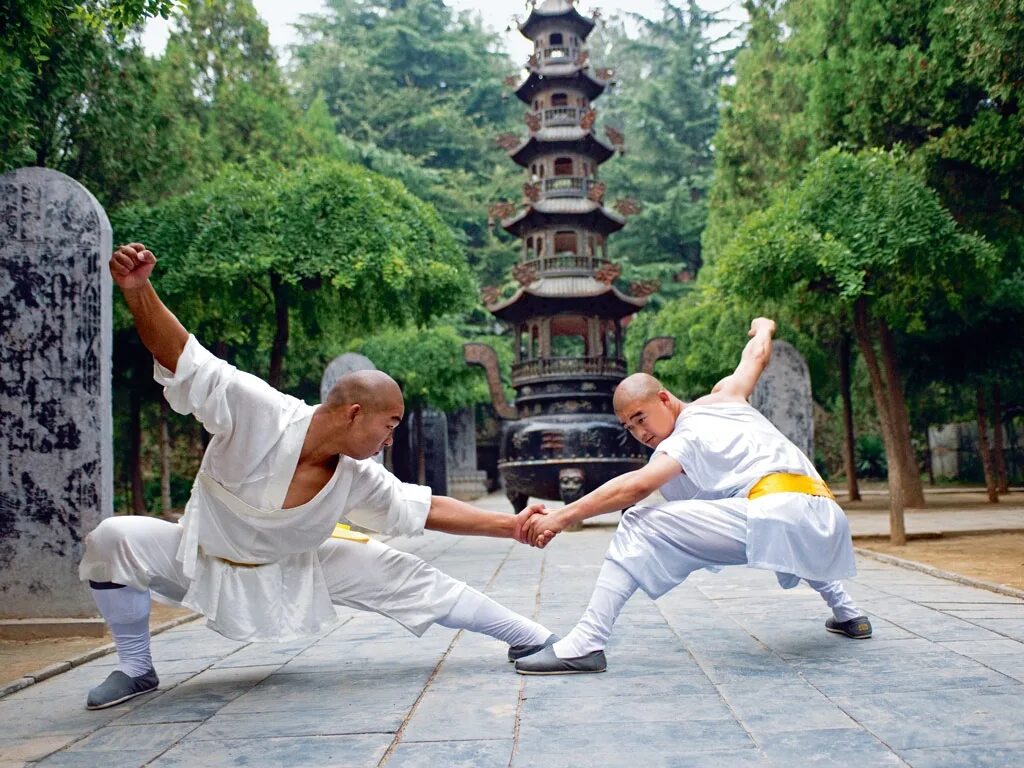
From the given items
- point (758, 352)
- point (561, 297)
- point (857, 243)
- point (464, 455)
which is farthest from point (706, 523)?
point (464, 455)

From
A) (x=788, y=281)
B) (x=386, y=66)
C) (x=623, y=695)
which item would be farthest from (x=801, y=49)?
(x=386, y=66)

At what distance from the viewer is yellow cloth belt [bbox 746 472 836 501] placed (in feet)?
13.3

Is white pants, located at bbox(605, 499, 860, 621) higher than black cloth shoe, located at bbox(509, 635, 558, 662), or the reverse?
white pants, located at bbox(605, 499, 860, 621)

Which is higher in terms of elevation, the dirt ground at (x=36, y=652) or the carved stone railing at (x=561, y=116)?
the carved stone railing at (x=561, y=116)

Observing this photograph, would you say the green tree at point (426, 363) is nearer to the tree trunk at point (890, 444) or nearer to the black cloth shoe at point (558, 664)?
the tree trunk at point (890, 444)

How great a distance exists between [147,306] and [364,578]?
1.38 metres

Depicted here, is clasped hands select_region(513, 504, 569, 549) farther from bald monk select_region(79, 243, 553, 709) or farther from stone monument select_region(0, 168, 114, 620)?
stone monument select_region(0, 168, 114, 620)

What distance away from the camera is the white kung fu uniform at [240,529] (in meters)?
3.57

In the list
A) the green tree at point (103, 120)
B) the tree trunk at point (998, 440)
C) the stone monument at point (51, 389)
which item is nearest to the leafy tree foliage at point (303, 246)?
the green tree at point (103, 120)

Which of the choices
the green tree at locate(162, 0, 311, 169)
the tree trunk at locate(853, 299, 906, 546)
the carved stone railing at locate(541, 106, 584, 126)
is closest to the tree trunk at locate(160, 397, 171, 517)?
the green tree at locate(162, 0, 311, 169)

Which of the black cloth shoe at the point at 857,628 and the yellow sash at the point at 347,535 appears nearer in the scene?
the yellow sash at the point at 347,535

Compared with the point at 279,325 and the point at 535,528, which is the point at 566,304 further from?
the point at 535,528

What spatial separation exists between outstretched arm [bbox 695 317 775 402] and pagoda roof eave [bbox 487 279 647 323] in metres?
10.1

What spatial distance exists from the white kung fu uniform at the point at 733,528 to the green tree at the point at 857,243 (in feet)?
20.9
